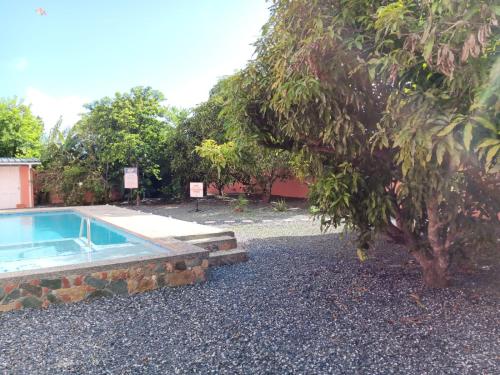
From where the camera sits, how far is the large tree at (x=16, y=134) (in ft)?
65.5

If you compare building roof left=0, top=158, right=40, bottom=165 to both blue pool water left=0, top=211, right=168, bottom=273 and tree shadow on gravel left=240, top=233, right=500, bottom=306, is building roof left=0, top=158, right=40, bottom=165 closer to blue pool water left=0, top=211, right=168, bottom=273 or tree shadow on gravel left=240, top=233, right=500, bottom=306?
blue pool water left=0, top=211, right=168, bottom=273

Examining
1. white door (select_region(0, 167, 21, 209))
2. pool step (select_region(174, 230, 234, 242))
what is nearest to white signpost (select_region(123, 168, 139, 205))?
white door (select_region(0, 167, 21, 209))

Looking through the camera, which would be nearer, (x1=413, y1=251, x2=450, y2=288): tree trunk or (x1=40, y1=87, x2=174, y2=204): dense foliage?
(x1=413, y1=251, x2=450, y2=288): tree trunk

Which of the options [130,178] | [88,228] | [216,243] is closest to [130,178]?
[130,178]

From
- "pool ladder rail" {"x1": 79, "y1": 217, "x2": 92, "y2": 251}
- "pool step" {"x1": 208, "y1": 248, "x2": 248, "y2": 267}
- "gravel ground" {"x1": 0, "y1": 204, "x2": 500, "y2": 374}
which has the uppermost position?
"pool ladder rail" {"x1": 79, "y1": 217, "x2": 92, "y2": 251}

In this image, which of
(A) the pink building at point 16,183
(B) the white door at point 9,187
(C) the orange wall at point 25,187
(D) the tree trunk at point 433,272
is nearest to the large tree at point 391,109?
(D) the tree trunk at point 433,272

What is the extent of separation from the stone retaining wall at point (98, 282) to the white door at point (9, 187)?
14.8 meters

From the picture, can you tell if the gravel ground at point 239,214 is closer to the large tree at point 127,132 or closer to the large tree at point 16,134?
the large tree at point 127,132

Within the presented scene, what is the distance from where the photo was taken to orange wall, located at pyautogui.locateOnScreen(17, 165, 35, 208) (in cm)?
1672

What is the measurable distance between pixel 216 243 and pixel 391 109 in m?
4.45

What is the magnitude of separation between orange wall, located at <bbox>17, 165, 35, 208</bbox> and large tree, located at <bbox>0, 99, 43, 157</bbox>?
4339mm

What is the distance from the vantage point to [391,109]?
2.75 metres

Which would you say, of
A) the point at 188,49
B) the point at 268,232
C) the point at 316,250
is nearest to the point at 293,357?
the point at 316,250

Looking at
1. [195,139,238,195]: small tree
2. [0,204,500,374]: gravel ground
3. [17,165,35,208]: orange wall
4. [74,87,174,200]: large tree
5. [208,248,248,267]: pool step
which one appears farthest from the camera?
[17,165,35,208]: orange wall
